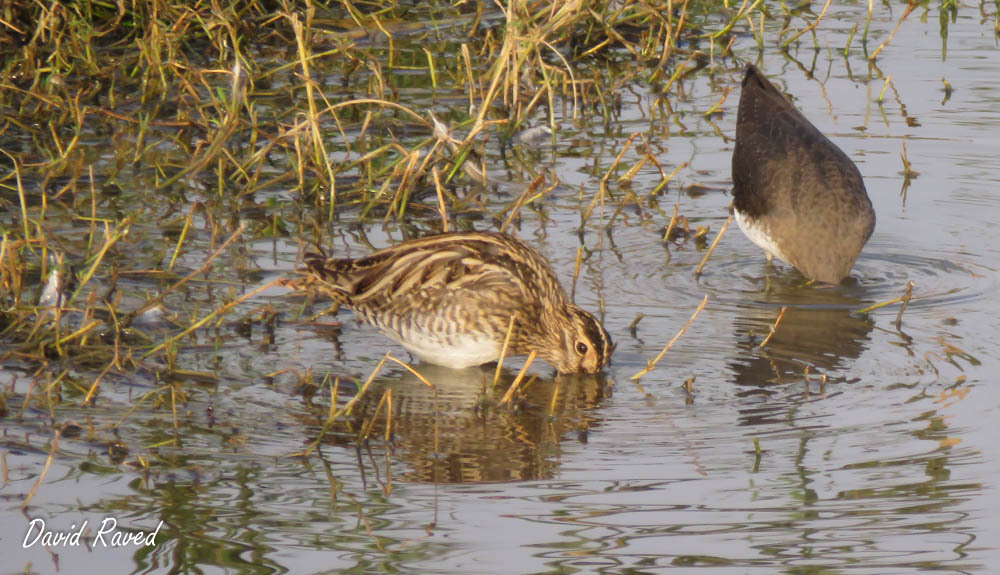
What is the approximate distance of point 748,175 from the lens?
28.6ft

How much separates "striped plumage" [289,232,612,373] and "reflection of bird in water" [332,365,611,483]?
0.13 metres

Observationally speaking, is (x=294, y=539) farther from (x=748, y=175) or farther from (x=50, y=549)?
(x=748, y=175)

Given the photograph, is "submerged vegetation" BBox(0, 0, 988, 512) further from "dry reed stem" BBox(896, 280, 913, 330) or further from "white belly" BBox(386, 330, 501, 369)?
"dry reed stem" BBox(896, 280, 913, 330)

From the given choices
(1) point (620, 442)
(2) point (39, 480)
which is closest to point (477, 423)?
(1) point (620, 442)

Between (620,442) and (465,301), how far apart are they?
4.10 feet

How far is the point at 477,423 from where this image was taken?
6.29m

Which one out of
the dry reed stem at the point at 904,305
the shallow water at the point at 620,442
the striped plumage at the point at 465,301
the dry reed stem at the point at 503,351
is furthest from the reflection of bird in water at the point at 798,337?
the dry reed stem at the point at 503,351

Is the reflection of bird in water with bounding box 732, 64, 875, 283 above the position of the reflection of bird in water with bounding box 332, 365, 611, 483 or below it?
above

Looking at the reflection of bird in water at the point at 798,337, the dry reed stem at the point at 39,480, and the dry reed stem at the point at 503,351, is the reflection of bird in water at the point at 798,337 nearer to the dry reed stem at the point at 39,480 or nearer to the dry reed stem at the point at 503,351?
the dry reed stem at the point at 503,351

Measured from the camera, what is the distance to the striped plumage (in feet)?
22.5

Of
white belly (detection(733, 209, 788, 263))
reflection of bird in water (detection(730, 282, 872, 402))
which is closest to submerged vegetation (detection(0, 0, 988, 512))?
white belly (detection(733, 209, 788, 263))

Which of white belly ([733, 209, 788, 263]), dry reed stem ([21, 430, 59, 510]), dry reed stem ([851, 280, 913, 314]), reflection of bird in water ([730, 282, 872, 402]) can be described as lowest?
dry reed stem ([21, 430, 59, 510])

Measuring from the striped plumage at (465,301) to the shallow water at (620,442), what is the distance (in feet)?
0.52

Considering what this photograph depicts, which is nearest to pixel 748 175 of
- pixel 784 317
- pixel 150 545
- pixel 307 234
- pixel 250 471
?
pixel 784 317
